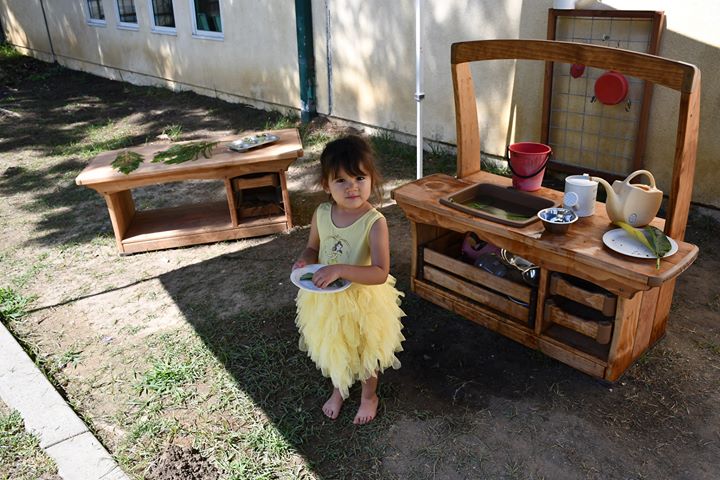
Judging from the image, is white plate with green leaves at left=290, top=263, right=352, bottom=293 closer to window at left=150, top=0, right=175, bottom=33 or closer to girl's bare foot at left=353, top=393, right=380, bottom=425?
girl's bare foot at left=353, top=393, right=380, bottom=425

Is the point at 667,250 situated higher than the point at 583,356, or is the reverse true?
the point at 667,250

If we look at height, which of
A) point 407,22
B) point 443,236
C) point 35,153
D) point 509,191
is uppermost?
point 407,22

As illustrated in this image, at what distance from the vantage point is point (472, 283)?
346 centimetres

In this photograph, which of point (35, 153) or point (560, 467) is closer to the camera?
point (560, 467)

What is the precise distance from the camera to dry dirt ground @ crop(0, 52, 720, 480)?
2637 mm

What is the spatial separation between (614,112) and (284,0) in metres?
4.90

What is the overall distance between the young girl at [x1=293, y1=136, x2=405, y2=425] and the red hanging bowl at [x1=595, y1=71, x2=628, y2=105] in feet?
9.94

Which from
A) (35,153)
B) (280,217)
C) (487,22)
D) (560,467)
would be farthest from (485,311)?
(35,153)

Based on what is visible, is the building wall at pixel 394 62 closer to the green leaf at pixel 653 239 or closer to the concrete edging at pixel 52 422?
the green leaf at pixel 653 239

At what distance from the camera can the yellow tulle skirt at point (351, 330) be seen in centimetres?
Answer: 265

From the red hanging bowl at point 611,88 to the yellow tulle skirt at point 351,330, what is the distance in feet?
10.4

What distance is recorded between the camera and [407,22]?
668 cm

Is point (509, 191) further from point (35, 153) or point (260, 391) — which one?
point (35, 153)

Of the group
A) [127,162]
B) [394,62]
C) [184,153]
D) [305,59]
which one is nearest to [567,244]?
[184,153]
